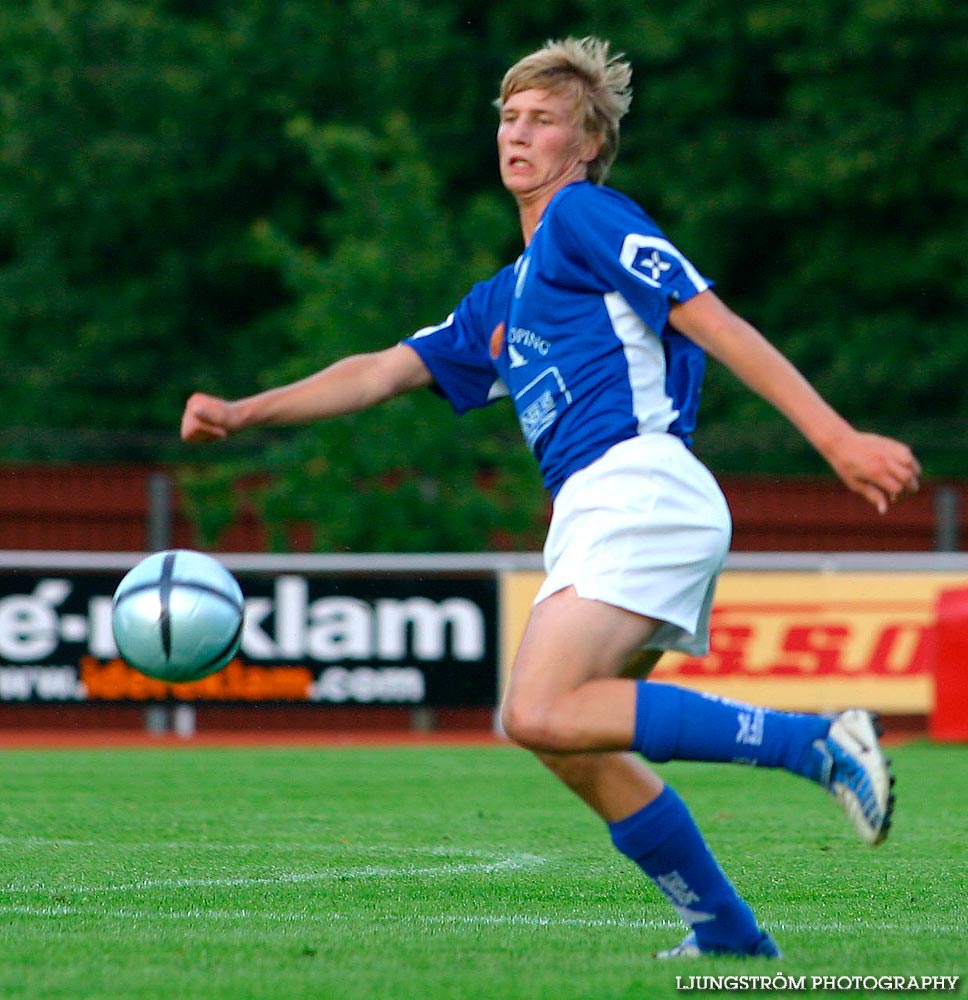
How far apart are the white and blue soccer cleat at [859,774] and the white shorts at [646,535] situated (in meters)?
0.43

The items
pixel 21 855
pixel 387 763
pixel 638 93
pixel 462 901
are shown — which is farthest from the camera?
pixel 638 93

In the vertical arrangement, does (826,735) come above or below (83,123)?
below

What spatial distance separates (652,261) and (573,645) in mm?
879

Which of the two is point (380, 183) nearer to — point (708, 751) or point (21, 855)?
point (21, 855)

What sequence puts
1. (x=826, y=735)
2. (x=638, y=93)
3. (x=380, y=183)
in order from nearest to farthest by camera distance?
1. (x=826, y=735)
2. (x=380, y=183)
3. (x=638, y=93)

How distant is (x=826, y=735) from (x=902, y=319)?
22968 millimetres

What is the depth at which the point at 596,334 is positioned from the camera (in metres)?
4.45

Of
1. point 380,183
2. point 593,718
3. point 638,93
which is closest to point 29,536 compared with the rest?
point 380,183

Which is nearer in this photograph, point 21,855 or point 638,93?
point 21,855

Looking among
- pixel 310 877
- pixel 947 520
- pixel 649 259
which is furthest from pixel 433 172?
pixel 649 259

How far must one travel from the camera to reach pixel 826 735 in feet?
13.7

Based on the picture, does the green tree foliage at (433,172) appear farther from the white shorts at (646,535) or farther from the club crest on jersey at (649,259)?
the club crest on jersey at (649,259)

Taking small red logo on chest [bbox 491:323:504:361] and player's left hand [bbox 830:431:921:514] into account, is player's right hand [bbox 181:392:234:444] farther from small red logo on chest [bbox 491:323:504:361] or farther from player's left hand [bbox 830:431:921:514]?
player's left hand [bbox 830:431:921:514]

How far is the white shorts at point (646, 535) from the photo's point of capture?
4.25 metres
